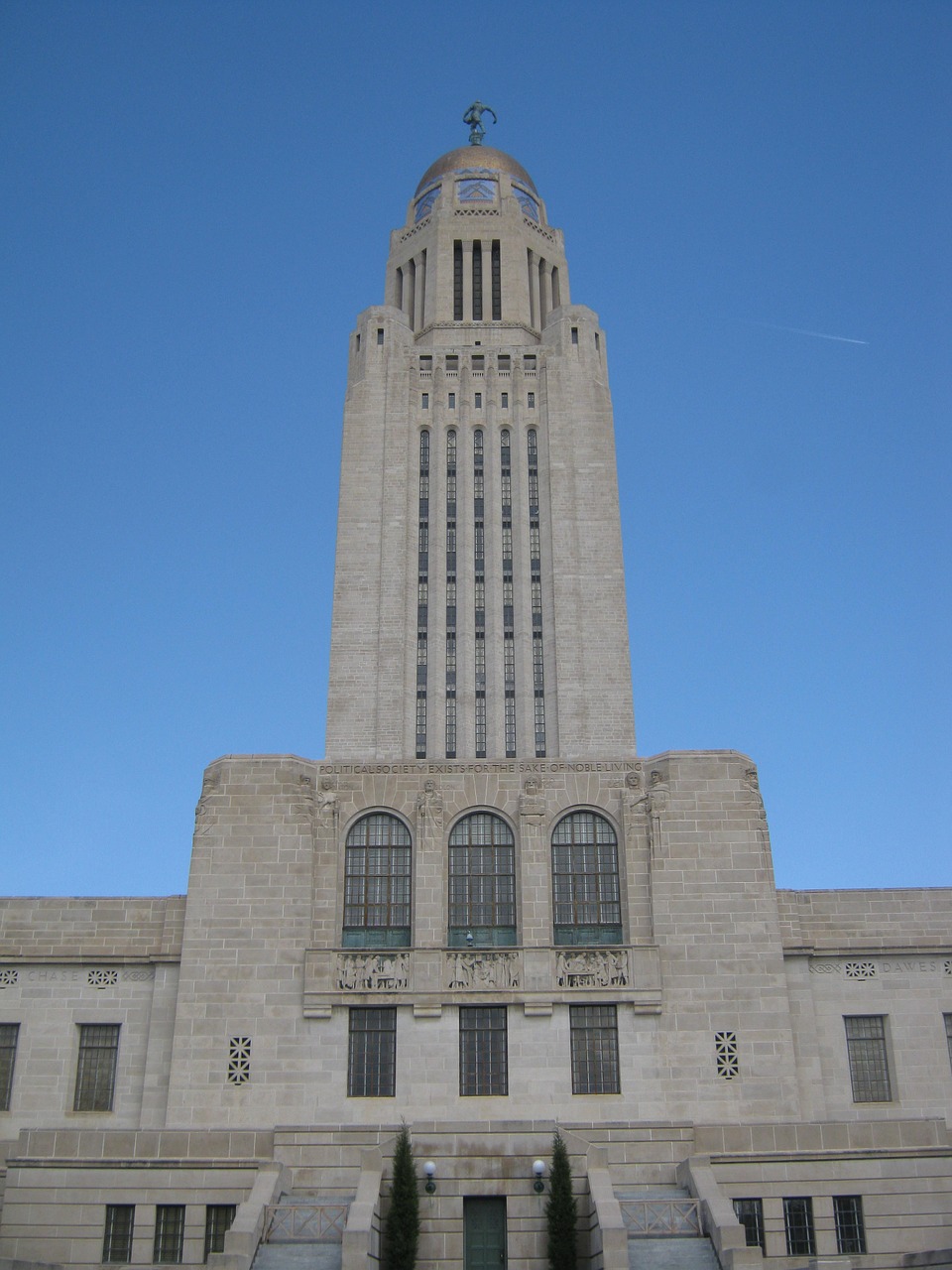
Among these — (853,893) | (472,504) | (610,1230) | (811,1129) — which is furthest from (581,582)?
(610,1230)

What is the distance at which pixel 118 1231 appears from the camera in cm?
3039

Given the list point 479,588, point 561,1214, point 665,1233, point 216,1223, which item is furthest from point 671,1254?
point 479,588

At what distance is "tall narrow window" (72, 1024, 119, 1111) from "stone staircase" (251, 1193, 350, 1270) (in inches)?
325

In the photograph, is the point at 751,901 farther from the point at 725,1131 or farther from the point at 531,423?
the point at 531,423

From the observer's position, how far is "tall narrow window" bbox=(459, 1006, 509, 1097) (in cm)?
3459

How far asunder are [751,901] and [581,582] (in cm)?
2331

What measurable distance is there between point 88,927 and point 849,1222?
71.3 ft

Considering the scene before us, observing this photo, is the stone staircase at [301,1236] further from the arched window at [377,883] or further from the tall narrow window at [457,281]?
the tall narrow window at [457,281]

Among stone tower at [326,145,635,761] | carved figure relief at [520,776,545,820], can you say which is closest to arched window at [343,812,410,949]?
carved figure relief at [520,776,545,820]

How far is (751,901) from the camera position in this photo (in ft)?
120

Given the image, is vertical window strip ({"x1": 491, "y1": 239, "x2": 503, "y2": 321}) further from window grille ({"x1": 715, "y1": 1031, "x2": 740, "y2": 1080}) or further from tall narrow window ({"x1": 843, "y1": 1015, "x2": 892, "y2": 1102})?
window grille ({"x1": 715, "y1": 1031, "x2": 740, "y2": 1080})

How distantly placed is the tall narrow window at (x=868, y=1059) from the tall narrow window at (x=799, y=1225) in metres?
6.62

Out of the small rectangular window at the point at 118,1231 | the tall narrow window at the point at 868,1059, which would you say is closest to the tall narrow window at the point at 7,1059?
the small rectangular window at the point at 118,1231

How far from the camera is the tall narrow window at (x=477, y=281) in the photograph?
6624cm
